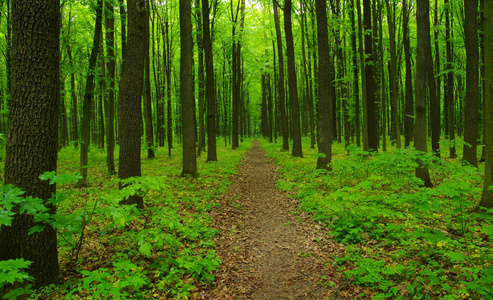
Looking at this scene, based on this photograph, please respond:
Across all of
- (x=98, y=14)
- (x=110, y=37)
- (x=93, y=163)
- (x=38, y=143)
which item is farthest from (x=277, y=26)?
(x=38, y=143)

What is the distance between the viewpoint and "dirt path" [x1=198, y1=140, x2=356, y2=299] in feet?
13.5

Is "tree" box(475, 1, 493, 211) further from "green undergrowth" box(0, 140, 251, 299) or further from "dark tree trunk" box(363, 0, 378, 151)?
"dark tree trunk" box(363, 0, 378, 151)

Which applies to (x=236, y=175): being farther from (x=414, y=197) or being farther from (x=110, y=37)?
(x=414, y=197)

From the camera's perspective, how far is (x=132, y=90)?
634cm

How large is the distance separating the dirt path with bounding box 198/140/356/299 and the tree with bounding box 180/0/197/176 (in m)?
2.91

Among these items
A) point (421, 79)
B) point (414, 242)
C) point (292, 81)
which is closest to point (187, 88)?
point (292, 81)

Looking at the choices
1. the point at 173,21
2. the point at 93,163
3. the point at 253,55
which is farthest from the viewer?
the point at 253,55

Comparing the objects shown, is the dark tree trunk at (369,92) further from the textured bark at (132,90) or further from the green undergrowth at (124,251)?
the textured bark at (132,90)

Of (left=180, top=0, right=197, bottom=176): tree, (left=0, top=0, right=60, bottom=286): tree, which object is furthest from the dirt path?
(left=180, top=0, right=197, bottom=176): tree

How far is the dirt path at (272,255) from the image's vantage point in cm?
410

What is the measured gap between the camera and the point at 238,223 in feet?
23.3

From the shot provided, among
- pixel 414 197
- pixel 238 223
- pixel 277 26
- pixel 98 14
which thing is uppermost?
pixel 277 26

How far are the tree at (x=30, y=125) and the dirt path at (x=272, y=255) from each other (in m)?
2.44

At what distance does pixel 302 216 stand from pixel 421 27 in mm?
7136
